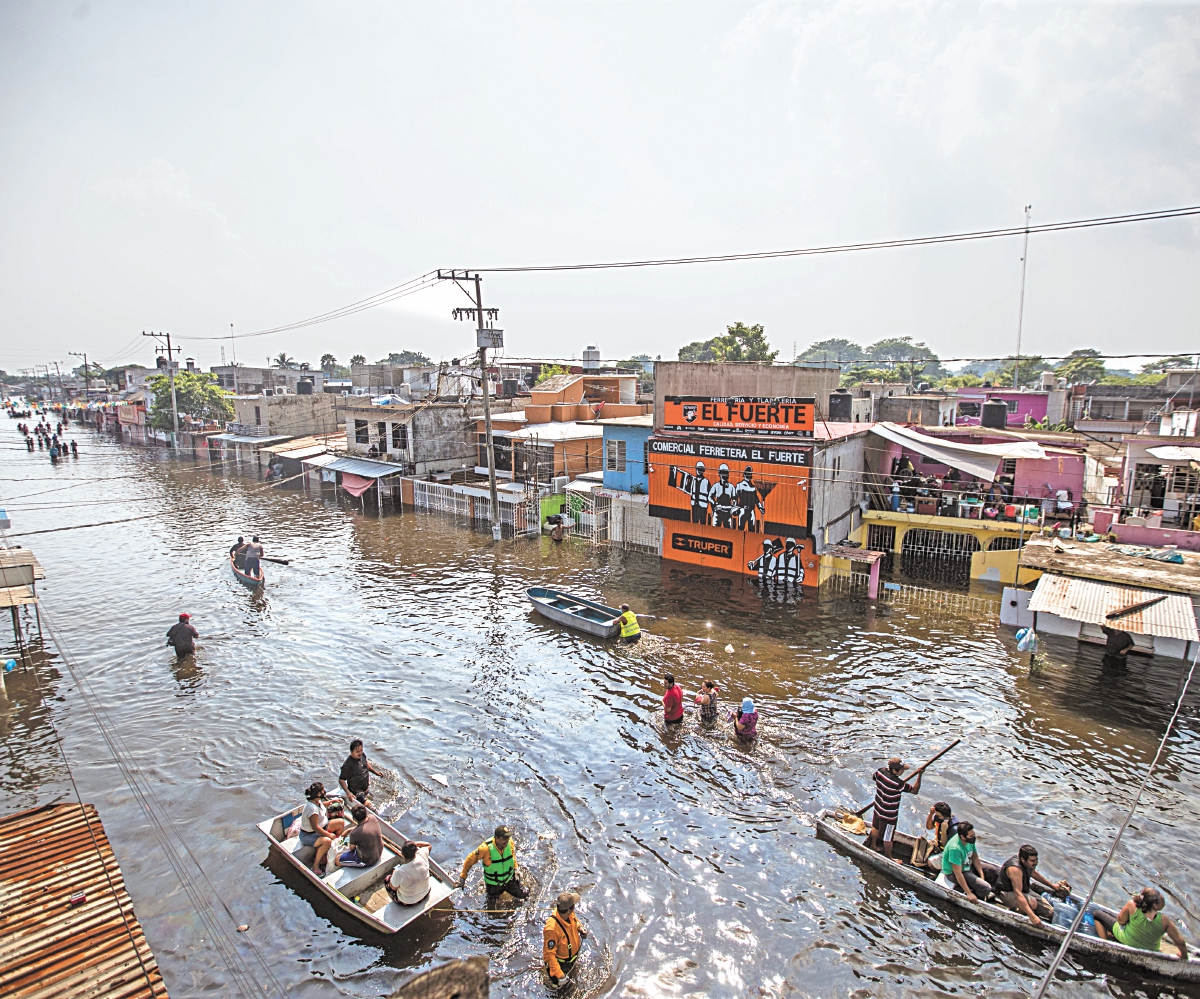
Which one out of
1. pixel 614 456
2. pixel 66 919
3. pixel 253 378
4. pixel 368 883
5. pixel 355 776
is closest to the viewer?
pixel 66 919

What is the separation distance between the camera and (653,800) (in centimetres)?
1459

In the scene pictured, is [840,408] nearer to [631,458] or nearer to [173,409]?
[631,458]

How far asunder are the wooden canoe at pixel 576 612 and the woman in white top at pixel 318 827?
11.7 metres

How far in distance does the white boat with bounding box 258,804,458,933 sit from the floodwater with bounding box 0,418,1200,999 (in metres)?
0.56

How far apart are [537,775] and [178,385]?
7998 centimetres

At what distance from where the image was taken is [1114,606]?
19.0 meters

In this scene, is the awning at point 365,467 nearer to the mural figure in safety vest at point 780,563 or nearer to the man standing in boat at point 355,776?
the mural figure in safety vest at point 780,563

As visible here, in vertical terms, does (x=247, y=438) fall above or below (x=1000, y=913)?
above

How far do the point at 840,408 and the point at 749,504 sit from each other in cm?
1410

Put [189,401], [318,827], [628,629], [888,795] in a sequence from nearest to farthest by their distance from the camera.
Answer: [318,827], [888,795], [628,629], [189,401]

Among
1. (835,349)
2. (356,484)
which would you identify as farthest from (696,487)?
(835,349)

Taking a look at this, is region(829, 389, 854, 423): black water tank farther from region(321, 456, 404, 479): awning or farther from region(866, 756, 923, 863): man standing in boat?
region(321, 456, 404, 479): awning

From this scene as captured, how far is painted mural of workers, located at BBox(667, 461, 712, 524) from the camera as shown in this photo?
98.8 feet

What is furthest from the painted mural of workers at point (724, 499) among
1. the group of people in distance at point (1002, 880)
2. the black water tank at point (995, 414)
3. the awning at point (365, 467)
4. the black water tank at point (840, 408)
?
the awning at point (365, 467)
